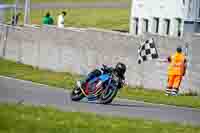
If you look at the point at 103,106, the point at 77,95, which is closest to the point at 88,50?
the point at 77,95

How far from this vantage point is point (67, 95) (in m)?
21.3

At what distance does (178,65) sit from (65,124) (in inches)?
474

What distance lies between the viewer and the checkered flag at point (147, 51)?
2536 cm

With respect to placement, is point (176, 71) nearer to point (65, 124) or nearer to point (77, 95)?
point (77, 95)

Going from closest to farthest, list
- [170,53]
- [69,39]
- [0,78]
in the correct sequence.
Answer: [170,53] < [0,78] < [69,39]

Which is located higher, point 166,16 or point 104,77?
point 166,16

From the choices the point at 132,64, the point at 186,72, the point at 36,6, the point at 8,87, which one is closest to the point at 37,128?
the point at 8,87

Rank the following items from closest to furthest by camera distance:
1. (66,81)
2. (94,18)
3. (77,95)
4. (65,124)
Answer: (65,124) → (77,95) → (66,81) → (94,18)

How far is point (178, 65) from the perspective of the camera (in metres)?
23.5

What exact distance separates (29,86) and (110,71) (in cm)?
532

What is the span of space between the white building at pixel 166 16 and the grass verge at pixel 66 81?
38.7ft

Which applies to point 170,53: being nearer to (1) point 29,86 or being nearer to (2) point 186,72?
(2) point 186,72

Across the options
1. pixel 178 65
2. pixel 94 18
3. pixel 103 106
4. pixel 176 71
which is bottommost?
pixel 103 106

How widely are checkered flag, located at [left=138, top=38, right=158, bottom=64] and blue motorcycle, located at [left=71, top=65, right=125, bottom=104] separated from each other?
620 cm
